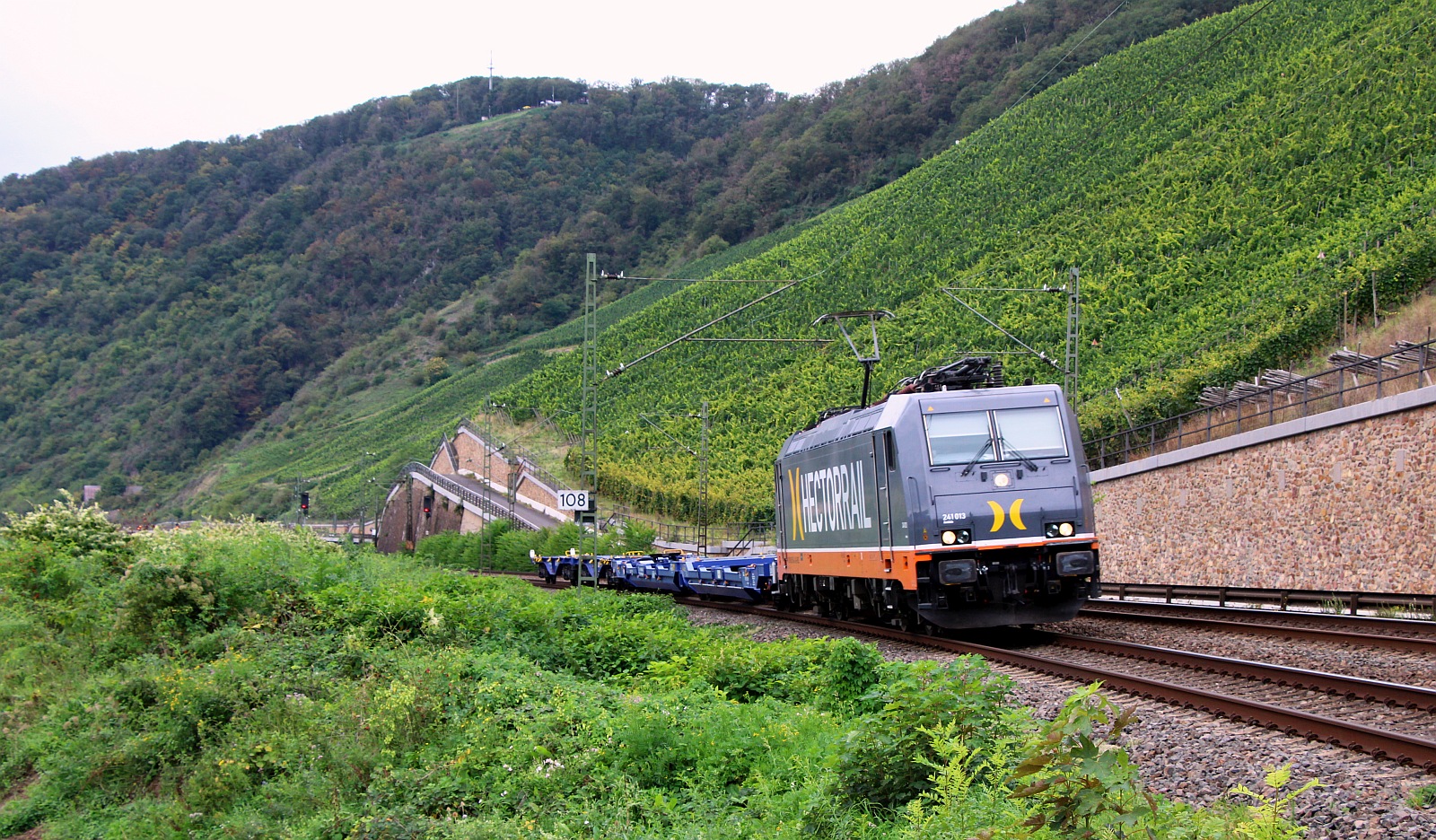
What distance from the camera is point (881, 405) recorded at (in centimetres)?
1623

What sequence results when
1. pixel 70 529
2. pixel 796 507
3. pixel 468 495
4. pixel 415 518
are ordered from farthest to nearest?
pixel 415 518, pixel 468 495, pixel 70 529, pixel 796 507

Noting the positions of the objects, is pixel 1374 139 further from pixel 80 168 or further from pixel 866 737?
pixel 80 168

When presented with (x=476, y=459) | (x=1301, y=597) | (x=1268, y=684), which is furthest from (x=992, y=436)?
(x=476, y=459)

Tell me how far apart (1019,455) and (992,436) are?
16.9 inches

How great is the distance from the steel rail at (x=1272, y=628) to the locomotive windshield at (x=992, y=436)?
3.16 m

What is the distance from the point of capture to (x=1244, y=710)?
8.79 meters

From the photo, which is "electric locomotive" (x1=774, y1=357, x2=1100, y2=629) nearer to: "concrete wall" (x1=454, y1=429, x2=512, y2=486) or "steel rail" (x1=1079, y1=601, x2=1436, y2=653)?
"steel rail" (x1=1079, y1=601, x2=1436, y2=653)

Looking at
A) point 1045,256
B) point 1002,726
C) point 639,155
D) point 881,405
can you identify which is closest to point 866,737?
point 1002,726

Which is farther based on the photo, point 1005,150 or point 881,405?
point 1005,150

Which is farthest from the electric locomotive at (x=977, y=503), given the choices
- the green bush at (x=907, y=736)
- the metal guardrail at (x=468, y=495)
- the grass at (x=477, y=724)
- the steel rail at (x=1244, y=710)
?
the metal guardrail at (x=468, y=495)

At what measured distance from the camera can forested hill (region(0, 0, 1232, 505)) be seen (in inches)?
4796

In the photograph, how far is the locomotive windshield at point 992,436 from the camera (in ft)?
48.6

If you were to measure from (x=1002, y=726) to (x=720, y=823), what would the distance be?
1867mm

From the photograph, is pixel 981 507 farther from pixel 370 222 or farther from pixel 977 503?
pixel 370 222
